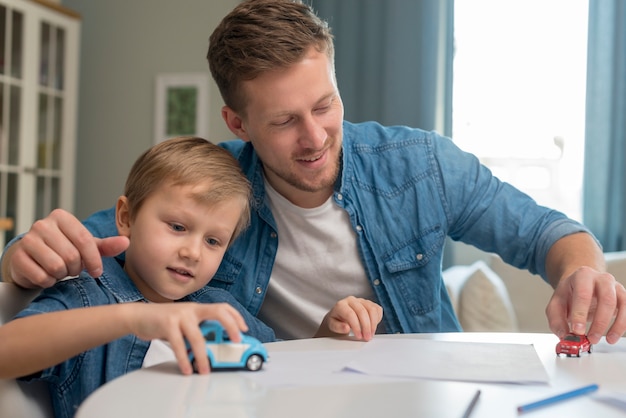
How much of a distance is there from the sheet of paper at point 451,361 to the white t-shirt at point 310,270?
0.53 meters

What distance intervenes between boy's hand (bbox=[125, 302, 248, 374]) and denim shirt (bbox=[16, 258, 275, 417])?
0.14 m

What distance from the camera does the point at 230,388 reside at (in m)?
0.75

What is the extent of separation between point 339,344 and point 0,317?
0.45m

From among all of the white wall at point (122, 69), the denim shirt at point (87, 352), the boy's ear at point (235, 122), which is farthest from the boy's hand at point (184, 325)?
the white wall at point (122, 69)

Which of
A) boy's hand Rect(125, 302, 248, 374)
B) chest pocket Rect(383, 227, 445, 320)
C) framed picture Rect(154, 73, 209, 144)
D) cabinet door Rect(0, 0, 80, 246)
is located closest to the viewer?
boy's hand Rect(125, 302, 248, 374)

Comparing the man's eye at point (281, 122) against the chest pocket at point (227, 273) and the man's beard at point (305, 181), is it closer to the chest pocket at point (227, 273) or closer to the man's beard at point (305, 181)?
the man's beard at point (305, 181)

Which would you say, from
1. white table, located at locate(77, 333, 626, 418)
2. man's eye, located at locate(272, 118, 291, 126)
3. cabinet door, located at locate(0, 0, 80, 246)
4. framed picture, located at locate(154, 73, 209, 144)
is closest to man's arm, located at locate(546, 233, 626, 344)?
white table, located at locate(77, 333, 626, 418)

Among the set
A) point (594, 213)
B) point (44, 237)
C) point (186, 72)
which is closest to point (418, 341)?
point (44, 237)

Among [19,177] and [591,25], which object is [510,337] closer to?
[591,25]

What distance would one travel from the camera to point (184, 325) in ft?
2.57

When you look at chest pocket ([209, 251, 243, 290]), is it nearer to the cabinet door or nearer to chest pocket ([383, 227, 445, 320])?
chest pocket ([383, 227, 445, 320])

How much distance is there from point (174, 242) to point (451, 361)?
19.7 inches

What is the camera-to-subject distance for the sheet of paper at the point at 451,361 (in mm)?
820

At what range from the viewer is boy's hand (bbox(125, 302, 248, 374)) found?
2.56 feet
